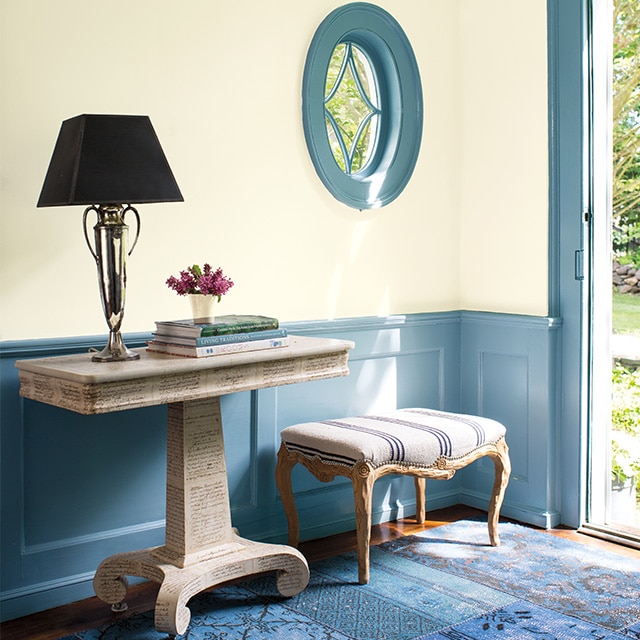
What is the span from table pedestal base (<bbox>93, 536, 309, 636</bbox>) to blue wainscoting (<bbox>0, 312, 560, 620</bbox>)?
7.2 inches

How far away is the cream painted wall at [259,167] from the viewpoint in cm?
282

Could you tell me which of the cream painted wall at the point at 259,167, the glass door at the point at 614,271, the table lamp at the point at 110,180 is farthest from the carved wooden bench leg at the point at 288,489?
the glass door at the point at 614,271

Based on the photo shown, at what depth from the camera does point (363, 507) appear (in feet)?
9.84

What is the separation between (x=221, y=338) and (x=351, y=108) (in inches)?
59.3

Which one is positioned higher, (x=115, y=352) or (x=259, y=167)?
(x=259, y=167)

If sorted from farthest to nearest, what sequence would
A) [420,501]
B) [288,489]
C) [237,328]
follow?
[420,501]
[288,489]
[237,328]

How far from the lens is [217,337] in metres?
2.71

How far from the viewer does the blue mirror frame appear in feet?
11.5

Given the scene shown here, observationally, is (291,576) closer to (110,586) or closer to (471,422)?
(110,586)

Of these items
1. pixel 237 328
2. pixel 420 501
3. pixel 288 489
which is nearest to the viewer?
pixel 237 328

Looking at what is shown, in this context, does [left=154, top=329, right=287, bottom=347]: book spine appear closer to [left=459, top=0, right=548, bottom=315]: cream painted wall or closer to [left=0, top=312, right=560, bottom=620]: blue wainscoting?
[left=0, top=312, right=560, bottom=620]: blue wainscoting

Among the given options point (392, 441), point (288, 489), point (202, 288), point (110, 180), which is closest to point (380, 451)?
point (392, 441)

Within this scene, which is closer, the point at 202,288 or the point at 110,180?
the point at 110,180

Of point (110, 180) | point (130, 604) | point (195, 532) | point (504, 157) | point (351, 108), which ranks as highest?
point (351, 108)
